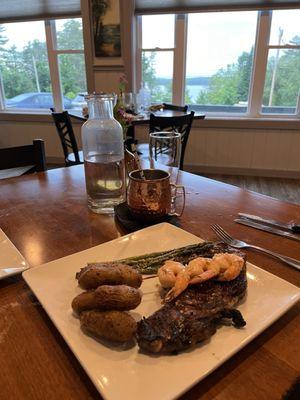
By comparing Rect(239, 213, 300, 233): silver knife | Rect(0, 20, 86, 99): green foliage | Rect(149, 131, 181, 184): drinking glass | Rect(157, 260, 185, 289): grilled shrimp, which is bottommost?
Rect(239, 213, 300, 233): silver knife

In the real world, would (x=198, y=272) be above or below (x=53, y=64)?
below

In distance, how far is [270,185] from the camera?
12.0 feet

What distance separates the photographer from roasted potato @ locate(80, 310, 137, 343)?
442 mm

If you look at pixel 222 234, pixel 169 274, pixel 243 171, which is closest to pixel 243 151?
pixel 243 171

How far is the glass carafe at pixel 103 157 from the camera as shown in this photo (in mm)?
932

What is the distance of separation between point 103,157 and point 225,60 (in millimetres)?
3364

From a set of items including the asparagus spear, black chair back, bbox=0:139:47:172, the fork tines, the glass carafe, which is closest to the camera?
the asparagus spear

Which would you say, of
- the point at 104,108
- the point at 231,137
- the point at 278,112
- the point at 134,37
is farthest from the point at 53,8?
the point at 104,108

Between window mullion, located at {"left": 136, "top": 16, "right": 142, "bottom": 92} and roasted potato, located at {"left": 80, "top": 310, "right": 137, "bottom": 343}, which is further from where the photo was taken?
window mullion, located at {"left": 136, "top": 16, "right": 142, "bottom": 92}

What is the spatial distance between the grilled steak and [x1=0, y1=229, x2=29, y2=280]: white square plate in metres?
0.33

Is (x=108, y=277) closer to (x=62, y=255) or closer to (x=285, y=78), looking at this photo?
(x=62, y=255)

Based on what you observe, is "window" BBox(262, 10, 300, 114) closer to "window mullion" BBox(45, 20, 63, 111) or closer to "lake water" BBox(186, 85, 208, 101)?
"lake water" BBox(186, 85, 208, 101)

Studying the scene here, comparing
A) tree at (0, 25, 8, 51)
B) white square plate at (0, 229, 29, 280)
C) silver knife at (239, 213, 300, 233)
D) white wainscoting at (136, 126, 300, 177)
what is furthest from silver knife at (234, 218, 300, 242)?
tree at (0, 25, 8, 51)

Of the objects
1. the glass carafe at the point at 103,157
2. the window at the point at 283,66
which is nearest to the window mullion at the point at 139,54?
the window at the point at 283,66
